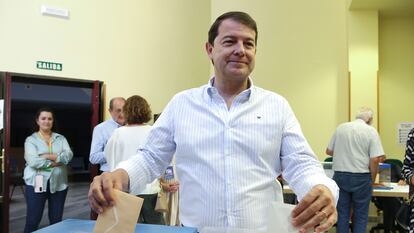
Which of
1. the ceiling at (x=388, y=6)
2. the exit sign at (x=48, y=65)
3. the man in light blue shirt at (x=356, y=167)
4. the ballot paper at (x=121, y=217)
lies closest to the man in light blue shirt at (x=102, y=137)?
the exit sign at (x=48, y=65)

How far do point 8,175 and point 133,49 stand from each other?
2.18 meters

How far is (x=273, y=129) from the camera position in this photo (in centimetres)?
123

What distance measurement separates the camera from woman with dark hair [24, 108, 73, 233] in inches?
153

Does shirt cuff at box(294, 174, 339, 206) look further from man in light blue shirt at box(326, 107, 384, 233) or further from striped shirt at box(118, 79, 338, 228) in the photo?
man in light blue shirt at box(326, 107, 384, 233)

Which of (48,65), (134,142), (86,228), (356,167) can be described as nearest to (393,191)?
(356,167)

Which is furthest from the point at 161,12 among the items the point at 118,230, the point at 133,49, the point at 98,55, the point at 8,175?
the point at 118,230

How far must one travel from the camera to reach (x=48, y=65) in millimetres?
4523

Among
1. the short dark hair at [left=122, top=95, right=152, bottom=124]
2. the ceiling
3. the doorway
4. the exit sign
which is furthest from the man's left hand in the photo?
the ceiling

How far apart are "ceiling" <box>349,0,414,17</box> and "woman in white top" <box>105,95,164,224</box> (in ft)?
11.5

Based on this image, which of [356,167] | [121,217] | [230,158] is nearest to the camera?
[121,217]

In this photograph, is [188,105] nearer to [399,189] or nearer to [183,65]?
[399,189]

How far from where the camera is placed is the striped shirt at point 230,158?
1.19m

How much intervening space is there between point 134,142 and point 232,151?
76.8 inches

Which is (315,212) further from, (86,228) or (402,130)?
(402,130)
